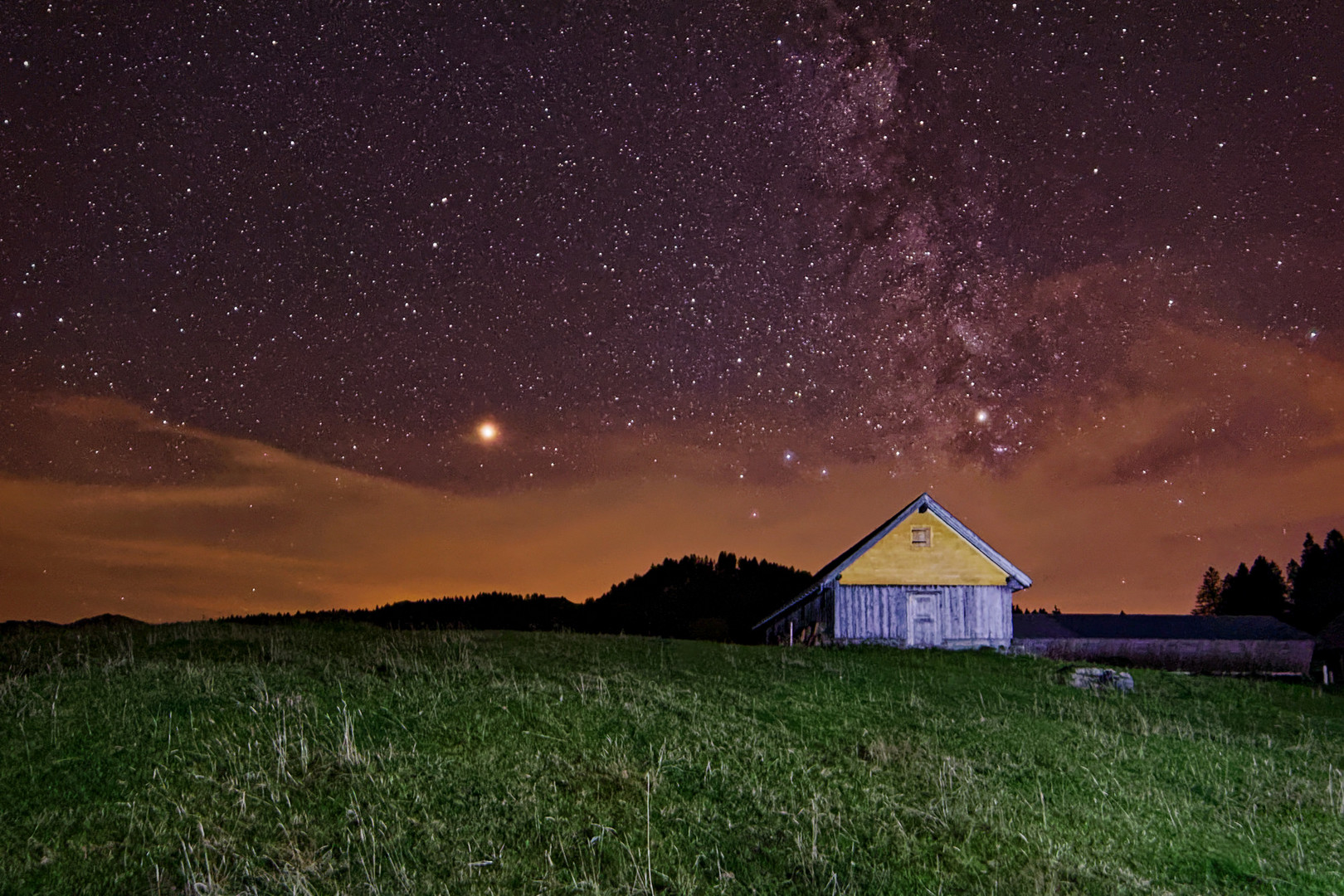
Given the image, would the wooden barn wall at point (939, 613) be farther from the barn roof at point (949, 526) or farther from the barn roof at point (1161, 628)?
the barn roof at point (1161, 628)

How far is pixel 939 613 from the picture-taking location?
39.7 meters

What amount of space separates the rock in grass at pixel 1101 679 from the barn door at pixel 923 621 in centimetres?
1226

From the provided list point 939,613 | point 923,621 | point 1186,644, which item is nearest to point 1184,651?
point 1186,644

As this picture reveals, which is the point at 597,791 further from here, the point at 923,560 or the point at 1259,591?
the point at 1259,591

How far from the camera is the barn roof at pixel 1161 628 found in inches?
2456

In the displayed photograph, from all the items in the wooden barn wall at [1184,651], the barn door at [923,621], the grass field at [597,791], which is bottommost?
the wooden barn wall at [1184,651]

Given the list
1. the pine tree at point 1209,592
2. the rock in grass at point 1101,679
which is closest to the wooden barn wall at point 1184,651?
the rock in grass at point 1101,679

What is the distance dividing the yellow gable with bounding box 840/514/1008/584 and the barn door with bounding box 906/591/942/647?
73cm

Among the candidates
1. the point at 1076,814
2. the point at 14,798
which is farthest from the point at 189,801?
the point at 1076,814

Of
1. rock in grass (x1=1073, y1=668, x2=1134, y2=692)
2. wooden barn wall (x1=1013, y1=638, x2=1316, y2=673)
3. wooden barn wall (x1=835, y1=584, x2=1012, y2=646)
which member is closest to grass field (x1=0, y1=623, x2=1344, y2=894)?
rock in grass (x1=1073, y1=668, x2=1134, y2=692)

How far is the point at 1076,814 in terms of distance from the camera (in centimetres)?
1142

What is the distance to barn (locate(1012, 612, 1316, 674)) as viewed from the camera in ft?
198

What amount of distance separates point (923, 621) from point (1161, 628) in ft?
113

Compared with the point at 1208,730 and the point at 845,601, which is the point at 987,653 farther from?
the point at 1208,730
